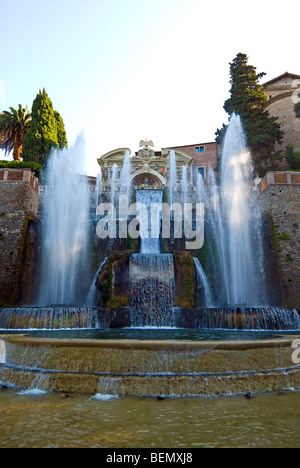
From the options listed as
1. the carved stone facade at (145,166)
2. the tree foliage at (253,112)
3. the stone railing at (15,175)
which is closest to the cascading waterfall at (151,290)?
the stone railing at (15,175)

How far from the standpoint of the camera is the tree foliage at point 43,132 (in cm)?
2391

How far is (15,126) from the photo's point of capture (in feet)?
95.7

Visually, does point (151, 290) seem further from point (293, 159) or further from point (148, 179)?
point (148, 179)

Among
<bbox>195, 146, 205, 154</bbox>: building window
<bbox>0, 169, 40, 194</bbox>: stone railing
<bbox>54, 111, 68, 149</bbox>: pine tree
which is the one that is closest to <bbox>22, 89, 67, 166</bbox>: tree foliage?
<bbox>54, 111, 68, 149</bbox>: pine tree

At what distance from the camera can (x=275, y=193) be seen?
14234mm

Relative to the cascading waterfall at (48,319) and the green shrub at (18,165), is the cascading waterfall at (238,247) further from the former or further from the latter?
the green shrub at (18,165)

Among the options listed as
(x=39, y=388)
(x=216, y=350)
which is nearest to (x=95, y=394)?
(x=39, y=388)

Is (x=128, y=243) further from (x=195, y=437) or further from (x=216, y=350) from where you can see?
(x=195, y=437)

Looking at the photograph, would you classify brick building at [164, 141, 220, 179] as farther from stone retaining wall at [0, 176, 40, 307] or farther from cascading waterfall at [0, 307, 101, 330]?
cascading waterfall at [0, 307, 101, 330]

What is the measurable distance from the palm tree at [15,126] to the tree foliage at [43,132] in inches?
137

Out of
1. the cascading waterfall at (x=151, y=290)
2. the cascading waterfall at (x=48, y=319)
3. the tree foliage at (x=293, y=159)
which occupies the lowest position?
the cascading waterfall at (x=48, y=319)

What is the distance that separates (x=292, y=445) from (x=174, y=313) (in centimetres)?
660

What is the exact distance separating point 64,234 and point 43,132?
13.8 metres

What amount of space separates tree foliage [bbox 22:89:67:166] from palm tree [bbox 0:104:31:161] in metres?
3.47
